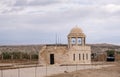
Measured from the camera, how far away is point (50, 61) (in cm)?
5547

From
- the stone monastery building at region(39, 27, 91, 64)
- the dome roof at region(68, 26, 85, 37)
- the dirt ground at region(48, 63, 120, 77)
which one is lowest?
the dirt ground at region(48, 63, 120, 77)

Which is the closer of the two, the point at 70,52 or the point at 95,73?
the point at 95,73

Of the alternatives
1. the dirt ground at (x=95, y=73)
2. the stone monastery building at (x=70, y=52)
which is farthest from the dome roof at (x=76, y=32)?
the dirt ground at (x=95, y=73)

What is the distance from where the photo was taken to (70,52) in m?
54.2

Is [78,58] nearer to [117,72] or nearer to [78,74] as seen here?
[117,72]

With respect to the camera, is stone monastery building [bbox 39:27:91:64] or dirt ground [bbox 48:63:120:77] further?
stone monastery building [bbox 39:27:91:64]

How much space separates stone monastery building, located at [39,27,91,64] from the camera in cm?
5419

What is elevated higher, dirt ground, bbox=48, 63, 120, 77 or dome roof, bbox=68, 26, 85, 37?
dome roof, bbox=68, 26, 85, 37

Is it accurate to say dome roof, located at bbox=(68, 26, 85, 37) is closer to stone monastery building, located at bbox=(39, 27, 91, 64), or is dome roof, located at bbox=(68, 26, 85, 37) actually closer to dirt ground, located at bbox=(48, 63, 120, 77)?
stone monastery building, located at bbox=(39, 27, 91, 64)

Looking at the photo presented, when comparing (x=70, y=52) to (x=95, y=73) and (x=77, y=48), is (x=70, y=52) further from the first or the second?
(x=95, y=73)

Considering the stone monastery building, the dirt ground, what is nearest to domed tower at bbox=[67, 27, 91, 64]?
the stone monastery building

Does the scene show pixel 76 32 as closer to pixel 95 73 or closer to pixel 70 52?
pixel 70 52

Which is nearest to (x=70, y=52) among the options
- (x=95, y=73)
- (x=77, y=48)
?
(x=77, y=48)

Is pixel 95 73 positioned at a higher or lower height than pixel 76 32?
lower
